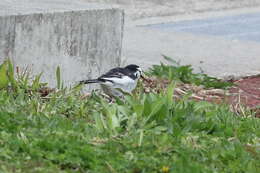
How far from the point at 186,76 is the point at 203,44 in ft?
8.43

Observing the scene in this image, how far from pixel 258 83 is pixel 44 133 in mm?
4588

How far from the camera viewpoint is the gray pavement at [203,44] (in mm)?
10180

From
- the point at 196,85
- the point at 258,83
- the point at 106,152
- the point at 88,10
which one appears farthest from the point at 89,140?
the point at 258,83

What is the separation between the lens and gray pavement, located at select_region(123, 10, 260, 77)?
1018 cm

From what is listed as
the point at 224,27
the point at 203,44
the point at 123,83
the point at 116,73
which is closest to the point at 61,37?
the point at 116,73

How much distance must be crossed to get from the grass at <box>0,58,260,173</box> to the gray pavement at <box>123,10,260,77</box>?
3.23 m

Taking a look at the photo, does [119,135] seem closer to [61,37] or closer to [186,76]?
[61,37]

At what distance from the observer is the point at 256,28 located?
1326cm

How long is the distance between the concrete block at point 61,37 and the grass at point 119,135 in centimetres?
67

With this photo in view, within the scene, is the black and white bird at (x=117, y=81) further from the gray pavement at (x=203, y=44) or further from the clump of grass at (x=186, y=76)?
the gray pavement at (x=203, y=44)

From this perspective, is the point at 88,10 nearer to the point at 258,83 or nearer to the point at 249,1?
the point at 258,83

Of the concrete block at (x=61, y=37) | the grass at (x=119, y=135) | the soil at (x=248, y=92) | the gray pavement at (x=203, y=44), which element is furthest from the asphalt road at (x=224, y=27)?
the grass at (x=119, y=135)

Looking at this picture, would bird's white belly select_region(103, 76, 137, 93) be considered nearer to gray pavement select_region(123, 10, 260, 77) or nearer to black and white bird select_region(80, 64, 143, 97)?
black and white bird select_region(80, 64, 143, 97)

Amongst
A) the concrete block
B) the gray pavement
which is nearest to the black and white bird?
the concrete block
